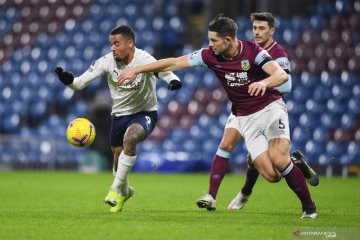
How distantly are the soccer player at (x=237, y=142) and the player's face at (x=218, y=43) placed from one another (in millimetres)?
947

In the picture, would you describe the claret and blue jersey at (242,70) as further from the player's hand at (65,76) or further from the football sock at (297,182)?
the player's hand at (65,76)

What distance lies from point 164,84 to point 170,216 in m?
13.0

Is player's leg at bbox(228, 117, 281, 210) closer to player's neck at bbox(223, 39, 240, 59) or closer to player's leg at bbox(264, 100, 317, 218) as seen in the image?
player's leg at bbox(264, 100, 317, 218)

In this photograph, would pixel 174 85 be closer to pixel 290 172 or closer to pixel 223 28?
pixel 223 28

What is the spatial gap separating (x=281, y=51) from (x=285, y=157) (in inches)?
64.2

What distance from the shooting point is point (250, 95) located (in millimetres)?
7227

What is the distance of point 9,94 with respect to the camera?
73.4ft

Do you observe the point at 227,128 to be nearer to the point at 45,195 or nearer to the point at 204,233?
the point at 204,233

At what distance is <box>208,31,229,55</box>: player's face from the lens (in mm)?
7199

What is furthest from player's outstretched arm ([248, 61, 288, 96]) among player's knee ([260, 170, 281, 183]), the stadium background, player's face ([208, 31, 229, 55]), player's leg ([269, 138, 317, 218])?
the stadium background

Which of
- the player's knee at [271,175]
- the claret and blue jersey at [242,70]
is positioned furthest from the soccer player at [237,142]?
the player's knee at [271,175]

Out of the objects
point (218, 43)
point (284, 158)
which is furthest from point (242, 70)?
point (284, 158)

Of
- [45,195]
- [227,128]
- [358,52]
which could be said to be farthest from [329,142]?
[227,128]

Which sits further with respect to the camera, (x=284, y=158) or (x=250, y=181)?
(x=250, y=181)
